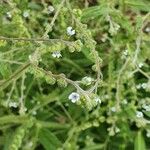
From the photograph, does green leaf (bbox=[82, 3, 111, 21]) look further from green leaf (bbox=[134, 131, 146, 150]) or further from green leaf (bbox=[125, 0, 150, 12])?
green leaf (bbox=[134, 131, 146, 150])

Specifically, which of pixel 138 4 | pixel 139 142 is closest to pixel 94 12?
pixel 138 4

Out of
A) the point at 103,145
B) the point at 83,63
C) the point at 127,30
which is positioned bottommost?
the point at 103,145

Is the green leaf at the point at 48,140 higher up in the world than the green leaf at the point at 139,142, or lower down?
higher up

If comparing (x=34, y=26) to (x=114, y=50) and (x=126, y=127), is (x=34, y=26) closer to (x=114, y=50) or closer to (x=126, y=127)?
(x=114, y=50)

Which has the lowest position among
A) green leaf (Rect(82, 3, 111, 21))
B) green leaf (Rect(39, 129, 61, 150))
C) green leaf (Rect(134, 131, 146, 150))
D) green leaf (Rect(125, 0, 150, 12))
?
green leaf (Rect(134, 131, 146, 150))

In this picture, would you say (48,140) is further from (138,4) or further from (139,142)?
(138,4)

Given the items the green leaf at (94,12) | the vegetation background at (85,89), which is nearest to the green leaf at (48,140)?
the vegetation background at (85,89)

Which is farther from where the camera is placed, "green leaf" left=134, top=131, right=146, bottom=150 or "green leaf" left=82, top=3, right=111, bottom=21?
"green leaf" left=134, top=131, right=146, bottom=150

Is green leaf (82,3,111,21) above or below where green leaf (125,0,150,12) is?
above

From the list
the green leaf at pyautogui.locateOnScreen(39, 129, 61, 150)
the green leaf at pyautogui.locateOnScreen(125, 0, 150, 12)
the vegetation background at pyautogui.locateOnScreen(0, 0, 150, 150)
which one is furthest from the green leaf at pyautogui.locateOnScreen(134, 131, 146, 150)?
the green leaf at pyautogui.locateOnScreen(125, 0, 150, 12)

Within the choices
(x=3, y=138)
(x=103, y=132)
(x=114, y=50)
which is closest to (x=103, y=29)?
(x=114, y=50)

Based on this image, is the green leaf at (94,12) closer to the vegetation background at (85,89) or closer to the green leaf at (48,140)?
the vegetation background at (85,89)
